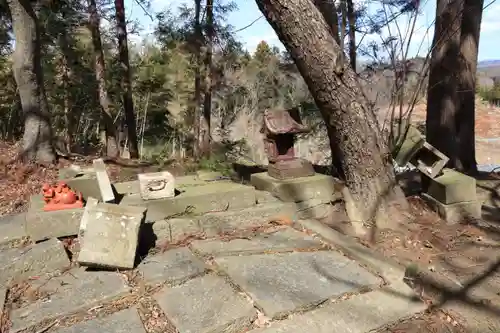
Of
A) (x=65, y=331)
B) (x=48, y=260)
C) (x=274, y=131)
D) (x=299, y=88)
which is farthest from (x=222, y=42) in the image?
(x=65, y=331)

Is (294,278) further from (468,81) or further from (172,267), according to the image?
(468,81)

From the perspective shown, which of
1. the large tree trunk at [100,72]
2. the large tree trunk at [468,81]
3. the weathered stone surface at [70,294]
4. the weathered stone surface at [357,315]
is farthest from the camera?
the large tree trunk at [100,72]

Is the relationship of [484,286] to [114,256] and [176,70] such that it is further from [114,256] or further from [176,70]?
[176,70]

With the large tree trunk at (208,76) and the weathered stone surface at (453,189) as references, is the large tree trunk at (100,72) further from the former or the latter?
the weathered stone surface at (453,189)

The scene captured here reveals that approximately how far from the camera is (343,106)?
2.34 meters

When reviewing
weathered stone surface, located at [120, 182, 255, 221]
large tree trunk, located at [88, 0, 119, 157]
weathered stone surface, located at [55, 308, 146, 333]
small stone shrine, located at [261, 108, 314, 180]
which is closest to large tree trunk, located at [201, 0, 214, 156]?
large tree trunk, located at [88, 0, 119, 157]

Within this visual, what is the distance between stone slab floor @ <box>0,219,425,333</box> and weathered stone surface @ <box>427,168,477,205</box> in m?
1.05

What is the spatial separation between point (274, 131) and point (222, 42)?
4.97 m

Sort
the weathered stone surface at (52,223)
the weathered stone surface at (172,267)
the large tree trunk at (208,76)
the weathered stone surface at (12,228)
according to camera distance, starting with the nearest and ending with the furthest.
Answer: the weathered stone surface at (172,267)
the weathered stone surface at (52,223)
the weathered stone surface at (12,228)
the large tree trunk at (208,76)

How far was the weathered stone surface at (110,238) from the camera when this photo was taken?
5.94 feet

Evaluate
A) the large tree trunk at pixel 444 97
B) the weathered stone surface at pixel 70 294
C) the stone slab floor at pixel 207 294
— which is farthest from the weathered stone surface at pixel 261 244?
the large tree trunk at pixel 444 97

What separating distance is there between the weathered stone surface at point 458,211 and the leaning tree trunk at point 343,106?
262 mm

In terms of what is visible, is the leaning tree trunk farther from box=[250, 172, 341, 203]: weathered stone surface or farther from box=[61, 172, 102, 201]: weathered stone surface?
box=[61, 172, 102, 201]: weathered stone surface

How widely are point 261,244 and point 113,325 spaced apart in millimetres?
972
